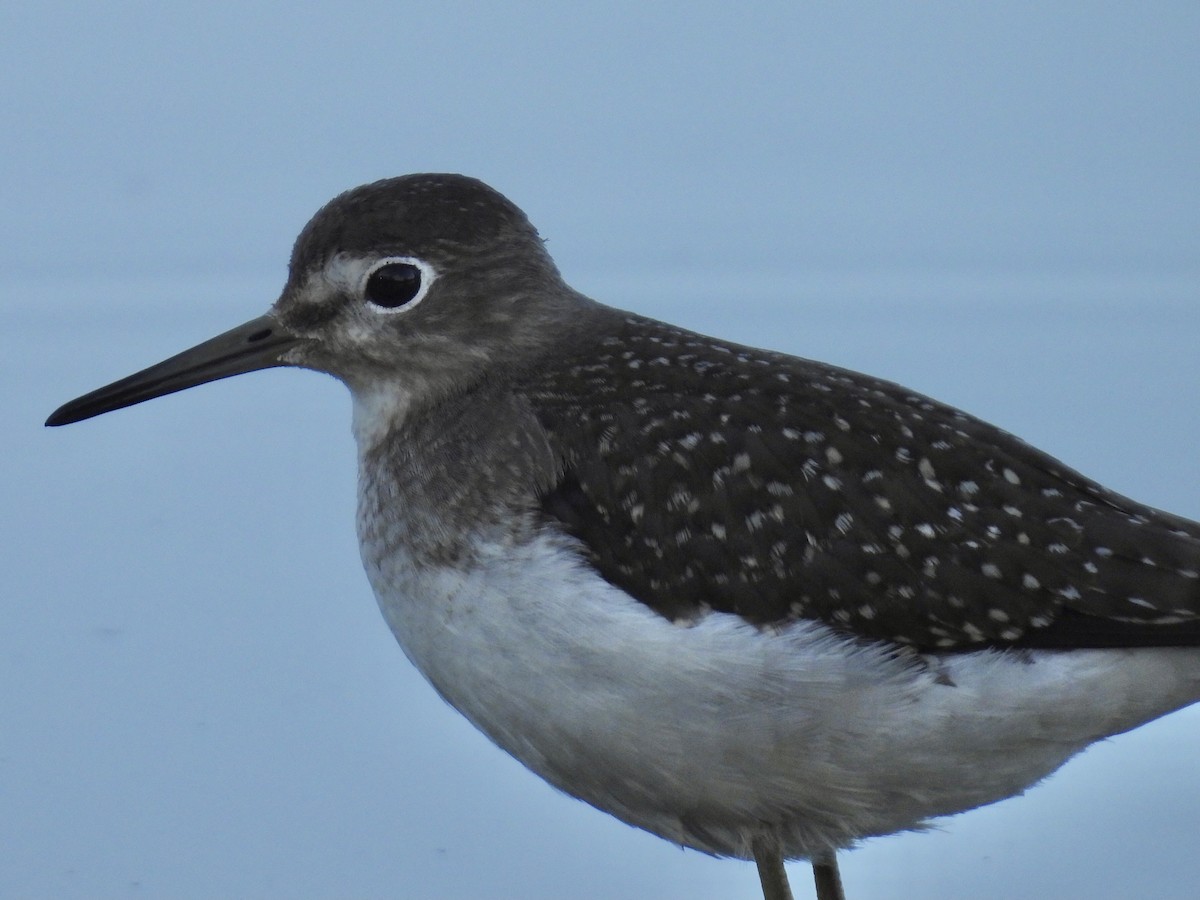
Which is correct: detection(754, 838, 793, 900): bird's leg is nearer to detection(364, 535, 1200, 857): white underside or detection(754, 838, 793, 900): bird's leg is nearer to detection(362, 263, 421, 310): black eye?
detection(364, 535, 1200, 857): white underside

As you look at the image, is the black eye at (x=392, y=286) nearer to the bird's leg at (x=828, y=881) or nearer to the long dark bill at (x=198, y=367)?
the long dark bill at (x=198, y=367)

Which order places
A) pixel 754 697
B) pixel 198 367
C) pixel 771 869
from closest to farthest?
1. pixel 754 697
2. pixel 771 869
3. pixel 198 367

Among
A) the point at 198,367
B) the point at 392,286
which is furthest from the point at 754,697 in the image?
the point at 198,367

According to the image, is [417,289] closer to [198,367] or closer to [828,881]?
[198,367]

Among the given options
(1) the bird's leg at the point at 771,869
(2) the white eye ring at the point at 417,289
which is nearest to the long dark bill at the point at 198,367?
(2) the white eye ring at the point at 417,289

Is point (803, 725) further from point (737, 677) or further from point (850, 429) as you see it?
point (850, 429)

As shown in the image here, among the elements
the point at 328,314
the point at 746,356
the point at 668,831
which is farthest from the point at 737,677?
the point at 328,314

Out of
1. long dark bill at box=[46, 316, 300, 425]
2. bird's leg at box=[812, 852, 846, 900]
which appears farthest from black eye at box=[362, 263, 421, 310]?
bird's leg at box=[812, 852, 846, 900]
